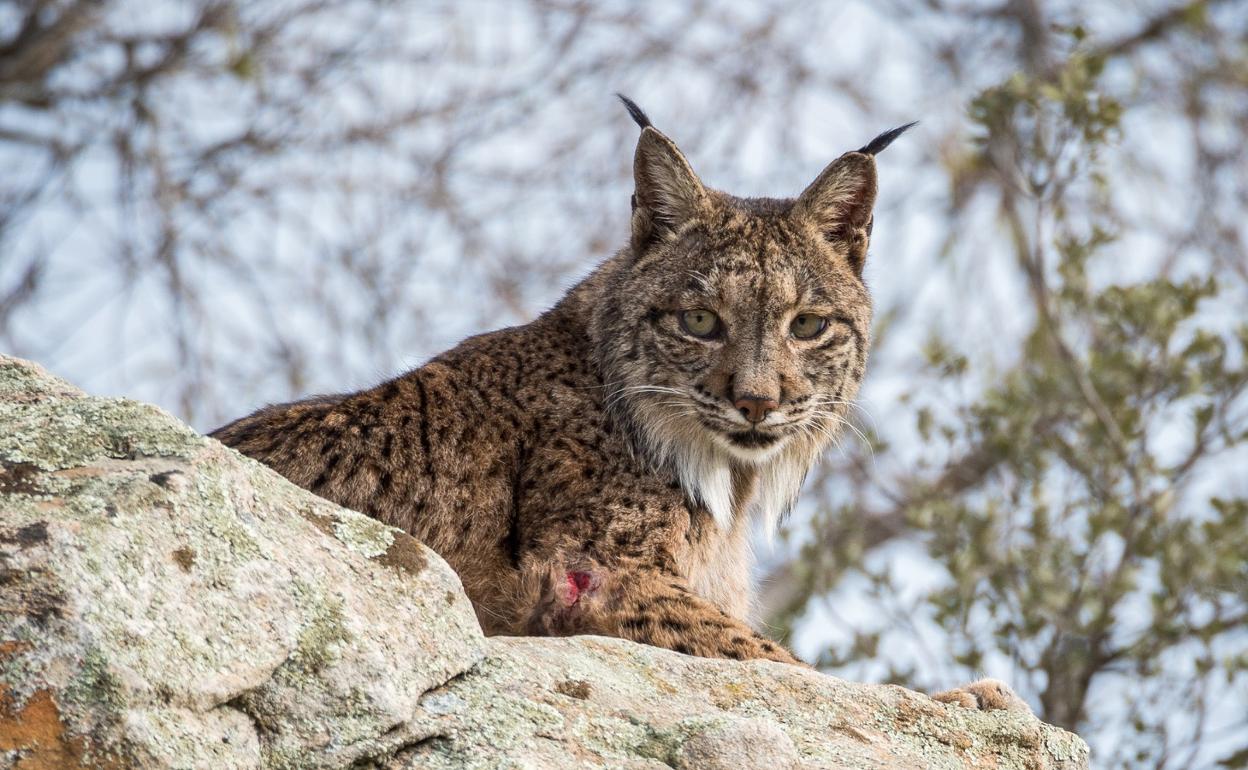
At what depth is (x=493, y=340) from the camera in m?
6.05

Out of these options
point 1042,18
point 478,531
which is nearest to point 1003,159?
point 1042,18

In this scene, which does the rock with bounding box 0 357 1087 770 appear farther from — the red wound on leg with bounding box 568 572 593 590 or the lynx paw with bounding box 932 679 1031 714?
the red wound on leg with bounding box 568 572 593 590

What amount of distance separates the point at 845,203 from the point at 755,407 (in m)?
1.11

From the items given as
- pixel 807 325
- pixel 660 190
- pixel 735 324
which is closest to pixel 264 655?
A: pixel 735 324

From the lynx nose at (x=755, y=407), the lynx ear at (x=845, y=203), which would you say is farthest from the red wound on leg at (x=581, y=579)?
the lynx ear at (x=845, y=203)

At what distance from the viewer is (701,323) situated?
5.82m

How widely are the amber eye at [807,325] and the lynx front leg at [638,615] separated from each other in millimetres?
1145

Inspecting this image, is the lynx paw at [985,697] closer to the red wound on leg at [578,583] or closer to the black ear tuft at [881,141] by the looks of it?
the red wound on leg at [578,583]

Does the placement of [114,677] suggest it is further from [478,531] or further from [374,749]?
[478,531]

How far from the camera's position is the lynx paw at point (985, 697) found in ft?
15.4

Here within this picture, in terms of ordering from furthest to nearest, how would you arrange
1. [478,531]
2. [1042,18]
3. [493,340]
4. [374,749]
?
[1042,18], [493,340], [478,531], [374,749]

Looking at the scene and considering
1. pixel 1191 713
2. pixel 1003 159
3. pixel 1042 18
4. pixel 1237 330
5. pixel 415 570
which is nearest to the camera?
pixel 415 570

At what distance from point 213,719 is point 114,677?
241 mm

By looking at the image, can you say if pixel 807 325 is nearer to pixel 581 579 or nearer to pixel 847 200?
pixel 847 200
